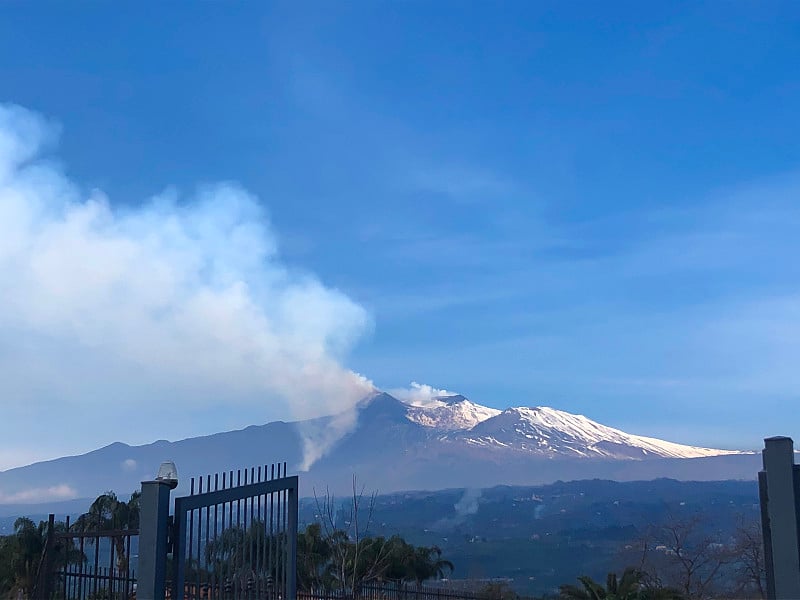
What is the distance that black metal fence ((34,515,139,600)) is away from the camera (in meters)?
6.95

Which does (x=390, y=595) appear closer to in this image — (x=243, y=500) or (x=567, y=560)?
(x=243, y=500)

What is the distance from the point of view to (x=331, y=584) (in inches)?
1011

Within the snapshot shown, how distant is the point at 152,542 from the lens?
247 inches

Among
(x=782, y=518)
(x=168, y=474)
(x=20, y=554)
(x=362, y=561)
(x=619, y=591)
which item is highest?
(x=168, y=474)

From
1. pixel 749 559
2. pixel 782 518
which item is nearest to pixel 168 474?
pixel 782 518

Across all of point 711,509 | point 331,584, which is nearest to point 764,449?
point 331,584

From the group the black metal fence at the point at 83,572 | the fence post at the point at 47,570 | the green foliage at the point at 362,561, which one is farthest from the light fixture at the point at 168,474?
the green foliage at the point at 362,561

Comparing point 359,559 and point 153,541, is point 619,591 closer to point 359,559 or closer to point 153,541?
point 359,559

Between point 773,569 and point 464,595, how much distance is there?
60.2 feet

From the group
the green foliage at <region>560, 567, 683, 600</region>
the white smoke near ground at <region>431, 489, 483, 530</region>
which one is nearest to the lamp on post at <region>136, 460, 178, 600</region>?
the green foliage at <region>560, 567, 683, 600</region>

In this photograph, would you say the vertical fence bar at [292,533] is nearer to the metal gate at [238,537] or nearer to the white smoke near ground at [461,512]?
the metal gate at [238,537]

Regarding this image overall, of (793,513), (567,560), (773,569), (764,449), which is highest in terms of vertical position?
(764,449)

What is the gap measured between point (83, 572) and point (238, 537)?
5.58 feet

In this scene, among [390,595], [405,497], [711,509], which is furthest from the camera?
[405,497]
